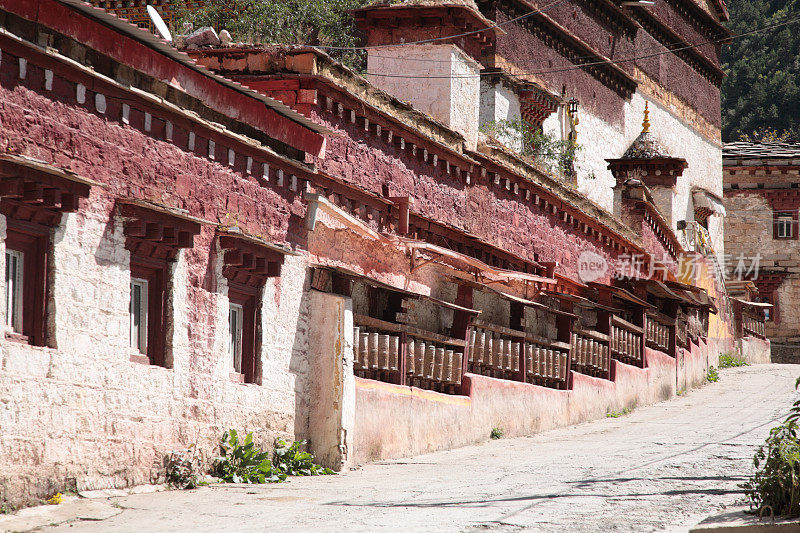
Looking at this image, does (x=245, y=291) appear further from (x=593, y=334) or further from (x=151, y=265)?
(x=593, y=334)

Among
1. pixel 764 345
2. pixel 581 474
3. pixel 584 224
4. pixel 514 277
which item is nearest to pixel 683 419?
pixel 514 277

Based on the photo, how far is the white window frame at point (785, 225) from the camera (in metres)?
44.0

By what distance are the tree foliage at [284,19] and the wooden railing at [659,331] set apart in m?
8.16

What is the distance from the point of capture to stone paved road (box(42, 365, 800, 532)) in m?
9.13

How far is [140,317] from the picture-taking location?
10898 mm

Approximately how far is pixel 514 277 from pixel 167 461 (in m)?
8.67

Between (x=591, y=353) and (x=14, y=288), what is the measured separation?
13362 mm

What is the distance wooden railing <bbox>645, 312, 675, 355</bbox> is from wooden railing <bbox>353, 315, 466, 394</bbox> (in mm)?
8397

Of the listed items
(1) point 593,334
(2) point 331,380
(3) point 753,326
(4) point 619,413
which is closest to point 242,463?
(2) point 331,380

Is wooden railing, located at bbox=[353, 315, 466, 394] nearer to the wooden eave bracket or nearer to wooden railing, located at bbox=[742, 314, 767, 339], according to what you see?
the wooden eave bracket

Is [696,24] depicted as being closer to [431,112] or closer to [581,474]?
[431,112]

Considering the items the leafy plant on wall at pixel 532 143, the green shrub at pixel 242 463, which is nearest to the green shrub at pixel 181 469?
the green shrub at pixel 242 463

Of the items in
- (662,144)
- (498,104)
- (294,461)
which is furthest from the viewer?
(662,144)

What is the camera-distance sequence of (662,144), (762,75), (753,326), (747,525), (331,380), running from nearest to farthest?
(747,525)
(331,380)
(753,326)
(662,144)
(762,75)
